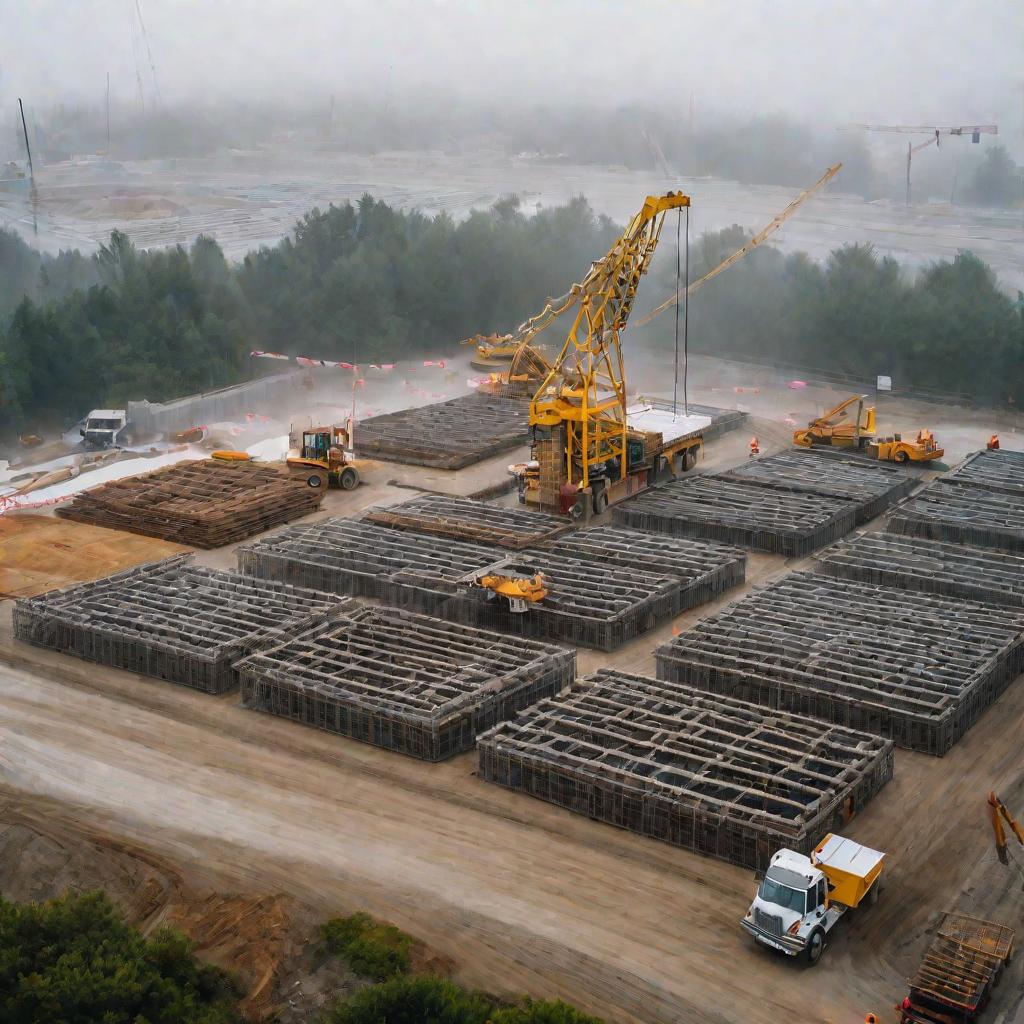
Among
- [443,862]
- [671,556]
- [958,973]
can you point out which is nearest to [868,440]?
[671,556]

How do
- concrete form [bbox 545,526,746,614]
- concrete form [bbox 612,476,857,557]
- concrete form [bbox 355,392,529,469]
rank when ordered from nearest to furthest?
1. concrete form [bbox 545,526,746,614]
2. concrete form [bbox 612,476,857,557]
3. concrete form [bbox 355,392,529,469]

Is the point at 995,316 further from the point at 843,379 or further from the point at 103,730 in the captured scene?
the point at 103,730

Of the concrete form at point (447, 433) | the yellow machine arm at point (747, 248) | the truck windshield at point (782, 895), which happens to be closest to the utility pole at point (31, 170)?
the concrete form at point (447, 433)

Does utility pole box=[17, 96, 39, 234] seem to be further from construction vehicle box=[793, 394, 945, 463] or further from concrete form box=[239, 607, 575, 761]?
concrete form box=[239, 607, 575, 761]

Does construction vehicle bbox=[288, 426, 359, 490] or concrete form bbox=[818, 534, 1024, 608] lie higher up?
construction vehicle bbox=[288, 426, 359, 490]

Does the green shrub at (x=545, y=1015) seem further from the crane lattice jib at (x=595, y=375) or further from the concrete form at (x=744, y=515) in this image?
the crane lattice jib at (x=595, y=375)

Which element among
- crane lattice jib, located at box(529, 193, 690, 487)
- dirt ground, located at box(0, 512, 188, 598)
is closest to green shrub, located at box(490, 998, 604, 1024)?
dirt ground, located at box(0, 512, 188, 598)

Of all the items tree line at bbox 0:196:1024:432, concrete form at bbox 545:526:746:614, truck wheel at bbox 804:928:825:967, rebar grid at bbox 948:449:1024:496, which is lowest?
rebar grid at bbox 948:449:1024:496

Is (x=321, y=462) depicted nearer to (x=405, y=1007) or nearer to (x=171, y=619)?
(x=171, y=619)
